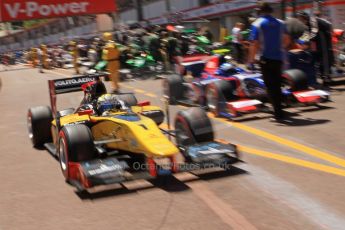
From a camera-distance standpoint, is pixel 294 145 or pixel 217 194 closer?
pixel 217 194

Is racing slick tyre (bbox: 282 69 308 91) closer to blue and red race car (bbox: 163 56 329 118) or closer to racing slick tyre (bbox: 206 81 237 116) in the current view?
blue and red race car (bbox: 163 56 329 118)

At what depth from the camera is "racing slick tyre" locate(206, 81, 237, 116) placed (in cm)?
901

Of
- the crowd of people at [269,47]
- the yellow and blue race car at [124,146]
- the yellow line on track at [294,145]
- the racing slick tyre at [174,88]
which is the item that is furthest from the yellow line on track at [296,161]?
the racing slick tyre at [174,88]

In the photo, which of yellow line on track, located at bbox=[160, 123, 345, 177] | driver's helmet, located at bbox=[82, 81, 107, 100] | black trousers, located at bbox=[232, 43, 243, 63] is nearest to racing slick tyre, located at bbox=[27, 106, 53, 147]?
driver's helmet, located at bbox=[82, 81, 107, 100]

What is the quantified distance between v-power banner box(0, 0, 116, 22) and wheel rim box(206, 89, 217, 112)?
28.8 meters

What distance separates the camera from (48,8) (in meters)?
36.2

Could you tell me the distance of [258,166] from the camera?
19.1 feet

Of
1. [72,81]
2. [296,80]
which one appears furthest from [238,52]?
[72,81]

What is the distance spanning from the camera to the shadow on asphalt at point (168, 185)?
5.13 meters

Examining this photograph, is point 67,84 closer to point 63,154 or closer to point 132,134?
point 63,154

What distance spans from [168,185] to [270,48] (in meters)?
3.82

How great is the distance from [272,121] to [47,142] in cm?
361

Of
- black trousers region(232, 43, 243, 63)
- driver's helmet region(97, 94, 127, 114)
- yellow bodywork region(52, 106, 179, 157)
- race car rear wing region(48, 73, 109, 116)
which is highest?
race car rear wing region(48, 73, 109, 116)

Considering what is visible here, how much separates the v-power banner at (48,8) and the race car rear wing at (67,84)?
97.9 ft
